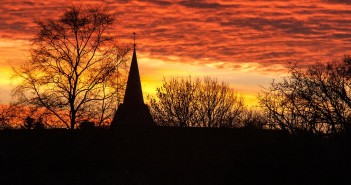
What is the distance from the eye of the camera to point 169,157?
46.7 metres

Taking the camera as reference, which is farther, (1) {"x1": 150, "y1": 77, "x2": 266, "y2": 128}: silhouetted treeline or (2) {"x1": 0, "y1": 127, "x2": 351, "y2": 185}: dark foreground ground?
(1) {"x1": 150, "y1": 77, "x2": 266, "y2": 128}: silhouetted treeline

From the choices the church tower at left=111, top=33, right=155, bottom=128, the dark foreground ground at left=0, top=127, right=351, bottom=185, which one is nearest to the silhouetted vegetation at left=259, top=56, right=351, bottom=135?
the dark foreground ground at left=0, top=127, right=351, bottom=185

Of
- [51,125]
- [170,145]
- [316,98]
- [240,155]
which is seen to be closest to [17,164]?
[51,125]

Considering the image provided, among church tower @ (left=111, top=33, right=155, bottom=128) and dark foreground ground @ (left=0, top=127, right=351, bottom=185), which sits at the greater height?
church tower @ (left=111, top=33, right=155, bottom=128)

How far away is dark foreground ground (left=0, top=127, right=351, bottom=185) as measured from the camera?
29.5 metres

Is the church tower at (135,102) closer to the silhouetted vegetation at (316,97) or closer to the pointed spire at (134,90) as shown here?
the pointed spire at (134,90)

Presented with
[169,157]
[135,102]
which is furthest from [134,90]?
[169,157]

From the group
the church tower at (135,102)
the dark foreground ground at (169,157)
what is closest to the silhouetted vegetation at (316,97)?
the dark foreground ground at (169,157)

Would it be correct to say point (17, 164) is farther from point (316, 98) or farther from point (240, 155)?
point (316, 98)

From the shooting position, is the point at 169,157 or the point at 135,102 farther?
the point at 135,102

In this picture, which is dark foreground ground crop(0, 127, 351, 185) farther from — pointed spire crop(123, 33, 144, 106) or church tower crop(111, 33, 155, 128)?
pointed spire crop(123, 33, 144, 106)

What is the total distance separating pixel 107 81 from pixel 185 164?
8030 millimetres

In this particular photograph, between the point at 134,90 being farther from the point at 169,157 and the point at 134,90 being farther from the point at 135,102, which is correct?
the point at 169,157

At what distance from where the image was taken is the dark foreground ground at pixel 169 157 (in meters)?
29.5
